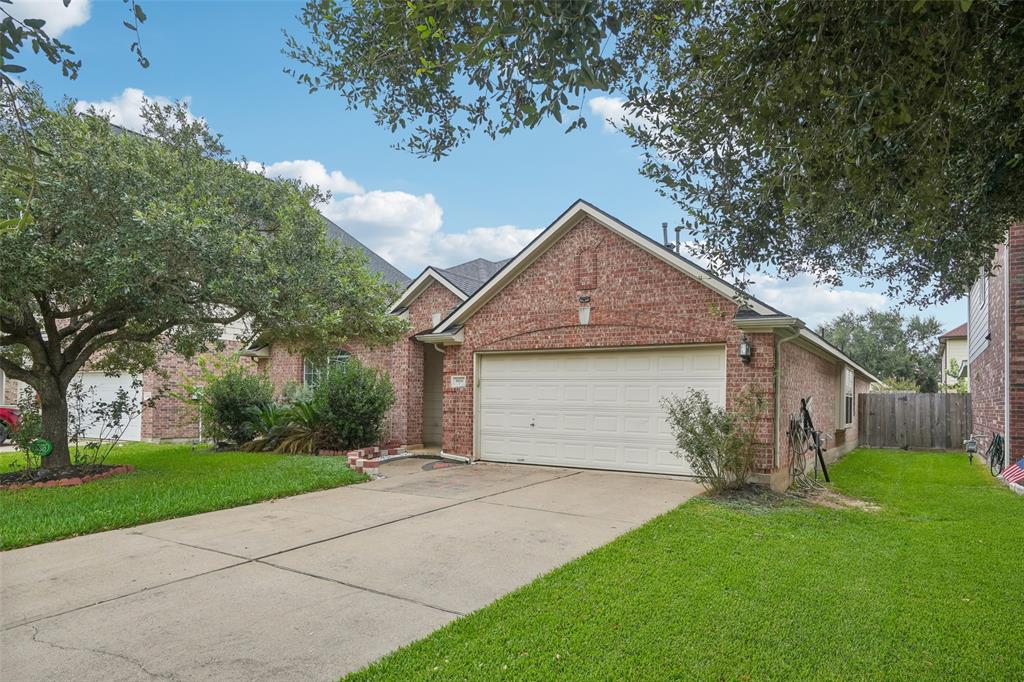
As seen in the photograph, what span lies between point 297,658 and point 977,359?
55.4 feet

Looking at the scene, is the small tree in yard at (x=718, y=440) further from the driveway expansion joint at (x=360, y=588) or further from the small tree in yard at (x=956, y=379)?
the small tree in yard at (x=956, y=379)

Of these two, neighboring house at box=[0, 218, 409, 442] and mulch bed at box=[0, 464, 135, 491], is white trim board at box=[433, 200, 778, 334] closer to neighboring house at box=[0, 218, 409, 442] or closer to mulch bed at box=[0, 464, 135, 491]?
neighboring house at box=[0, 218, 409, 442]

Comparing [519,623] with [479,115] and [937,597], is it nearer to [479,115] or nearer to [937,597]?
[937,597]

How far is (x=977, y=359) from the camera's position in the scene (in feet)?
49.4

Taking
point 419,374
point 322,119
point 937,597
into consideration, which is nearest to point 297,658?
point 937,597

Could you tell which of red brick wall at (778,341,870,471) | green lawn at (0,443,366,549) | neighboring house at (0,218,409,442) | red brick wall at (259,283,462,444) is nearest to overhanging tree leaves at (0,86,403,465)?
green lawn at (0,443,366,549)

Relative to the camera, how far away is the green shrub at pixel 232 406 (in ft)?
47.6

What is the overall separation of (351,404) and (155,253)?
21.0ft

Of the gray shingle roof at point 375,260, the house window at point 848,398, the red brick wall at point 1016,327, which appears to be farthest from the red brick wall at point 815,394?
the gray shingle roof at point 375,260

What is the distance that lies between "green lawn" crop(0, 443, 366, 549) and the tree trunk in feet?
3.34

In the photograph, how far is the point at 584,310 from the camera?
1105cm

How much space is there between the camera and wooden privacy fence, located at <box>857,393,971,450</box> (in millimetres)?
17547

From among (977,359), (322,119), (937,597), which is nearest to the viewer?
(937,597)

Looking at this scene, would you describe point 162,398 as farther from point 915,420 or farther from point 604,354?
point 915,420
